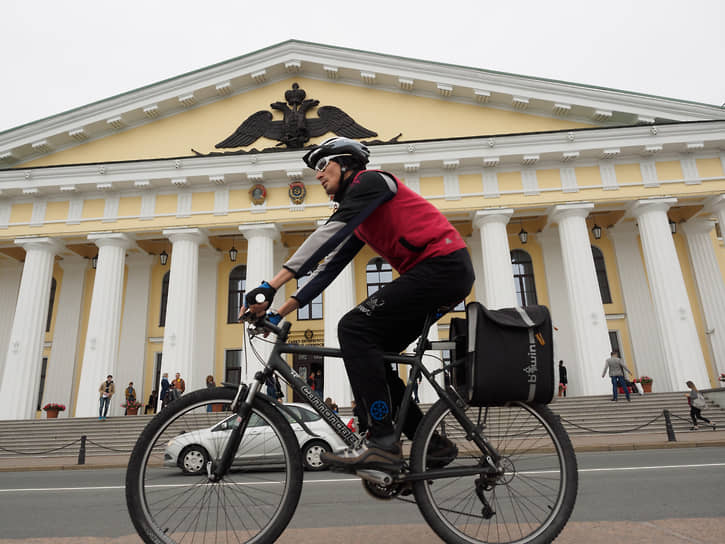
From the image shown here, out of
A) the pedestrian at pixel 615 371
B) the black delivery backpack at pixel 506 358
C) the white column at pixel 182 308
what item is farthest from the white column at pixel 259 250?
the black delivery backpack at pixel 506 358

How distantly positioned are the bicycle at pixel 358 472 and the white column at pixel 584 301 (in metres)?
17.1

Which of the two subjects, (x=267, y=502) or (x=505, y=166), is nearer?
(x=267, y=502)

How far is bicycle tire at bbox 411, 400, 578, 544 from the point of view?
240 cm

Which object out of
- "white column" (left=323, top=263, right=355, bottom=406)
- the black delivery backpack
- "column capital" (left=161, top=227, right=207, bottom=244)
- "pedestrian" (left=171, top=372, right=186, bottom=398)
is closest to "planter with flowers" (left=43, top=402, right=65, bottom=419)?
"pedestrian" (left=171, top=372, right=186, bottom=398)

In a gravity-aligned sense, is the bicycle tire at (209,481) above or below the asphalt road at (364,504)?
above

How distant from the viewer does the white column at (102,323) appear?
18672 mm

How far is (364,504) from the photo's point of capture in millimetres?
4699

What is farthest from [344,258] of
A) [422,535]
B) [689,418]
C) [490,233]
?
[490,233]

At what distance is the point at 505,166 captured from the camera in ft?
67.7

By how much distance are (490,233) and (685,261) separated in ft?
33.2

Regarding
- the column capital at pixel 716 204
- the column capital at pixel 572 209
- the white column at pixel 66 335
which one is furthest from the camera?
the white column at pixel 66 335

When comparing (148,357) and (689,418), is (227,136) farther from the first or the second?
(689,418)

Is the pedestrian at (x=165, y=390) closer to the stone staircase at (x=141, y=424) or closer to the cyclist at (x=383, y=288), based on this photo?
the stone staircase at (x=141, y=424)

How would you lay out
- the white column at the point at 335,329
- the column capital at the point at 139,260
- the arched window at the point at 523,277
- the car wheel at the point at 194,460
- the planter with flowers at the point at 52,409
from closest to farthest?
1. the car wheel at the point at 194,460
2. the white column at the point at 335,329
3. the planter with flowers at the point at 52,409
4. the arched window at the point at 523,277
5. the column capital at the point at 139,260
